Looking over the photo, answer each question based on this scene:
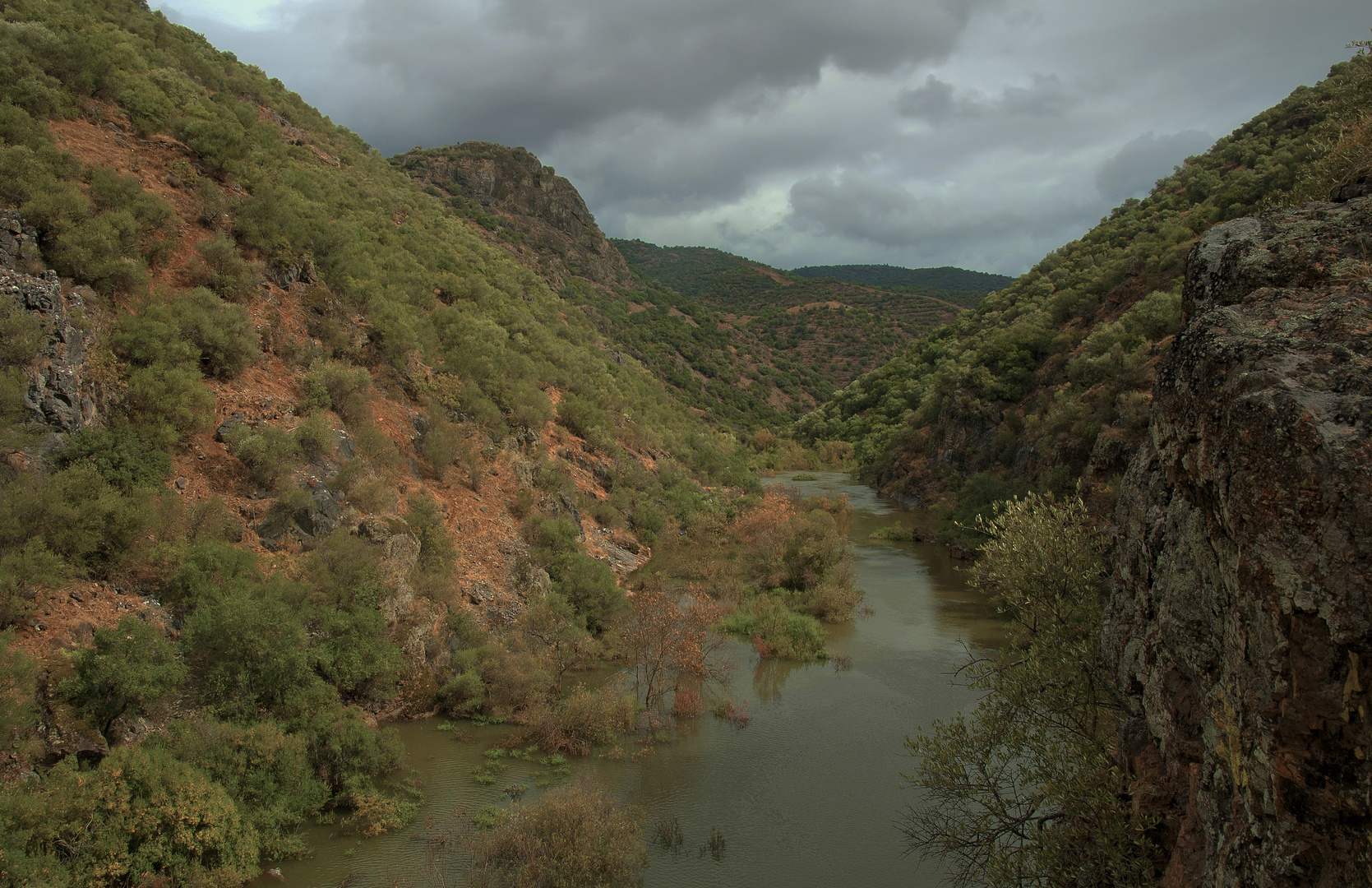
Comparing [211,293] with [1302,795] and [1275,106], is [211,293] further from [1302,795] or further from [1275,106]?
[1275,106]

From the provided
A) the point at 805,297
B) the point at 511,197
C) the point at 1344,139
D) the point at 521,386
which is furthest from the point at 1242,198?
the point at 805,297

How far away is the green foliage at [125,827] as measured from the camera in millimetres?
8445

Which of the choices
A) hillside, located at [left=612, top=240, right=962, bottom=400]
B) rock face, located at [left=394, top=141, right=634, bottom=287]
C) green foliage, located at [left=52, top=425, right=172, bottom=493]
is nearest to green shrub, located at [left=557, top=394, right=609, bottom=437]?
green foliage, located at [left=52, top=425, right=172, bottom=493]

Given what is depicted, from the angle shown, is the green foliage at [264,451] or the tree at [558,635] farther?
the tree at [558,635]

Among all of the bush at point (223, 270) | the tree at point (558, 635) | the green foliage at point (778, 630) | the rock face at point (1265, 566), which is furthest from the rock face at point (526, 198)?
the rock face at point (1265, 566)

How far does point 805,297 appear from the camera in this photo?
464 ft

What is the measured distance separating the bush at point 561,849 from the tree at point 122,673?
5.77 meters

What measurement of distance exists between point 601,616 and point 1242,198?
40971 millimetres

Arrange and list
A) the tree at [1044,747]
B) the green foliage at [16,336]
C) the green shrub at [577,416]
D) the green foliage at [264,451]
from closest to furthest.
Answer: the tree at [1044,747] → the green foliage at [16,336] → the green foliage at [264,451] → the green shrub at [577,416]

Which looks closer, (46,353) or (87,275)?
(46,353)

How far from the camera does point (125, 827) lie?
934 centimetres

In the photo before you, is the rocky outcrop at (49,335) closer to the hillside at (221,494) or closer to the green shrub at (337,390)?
the hillside at (221,494)

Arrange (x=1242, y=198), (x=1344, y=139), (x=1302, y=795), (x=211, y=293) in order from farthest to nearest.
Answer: (x=1242, y=198) → (x=211, y=293) → (x=1344, y=139) → (x=1302, y=795)

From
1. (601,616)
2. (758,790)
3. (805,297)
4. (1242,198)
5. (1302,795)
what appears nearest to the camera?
(1302,795)
